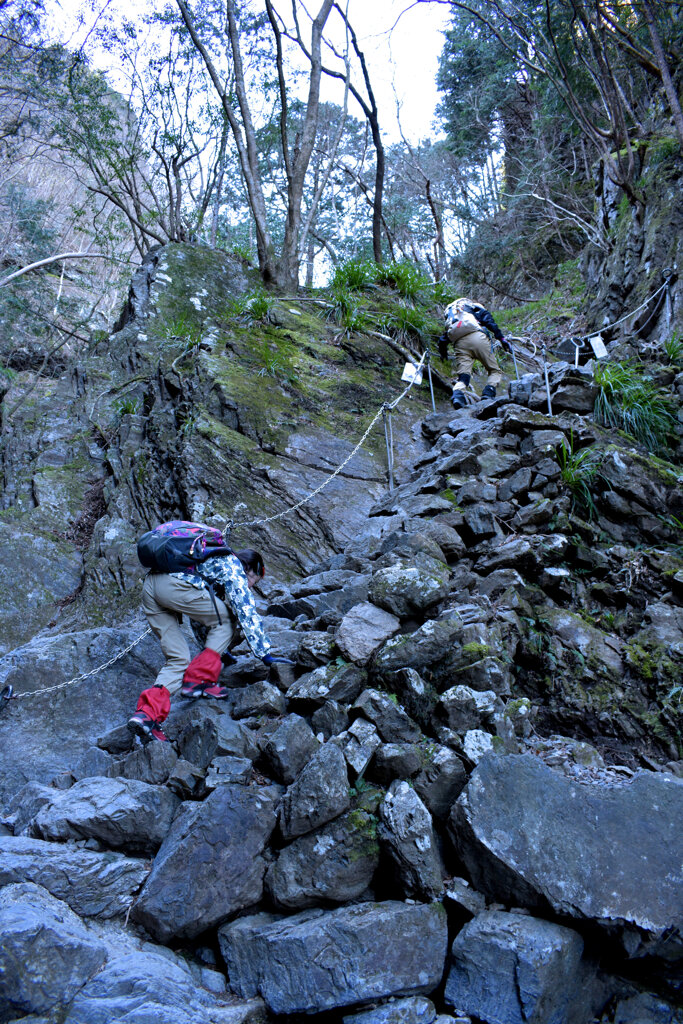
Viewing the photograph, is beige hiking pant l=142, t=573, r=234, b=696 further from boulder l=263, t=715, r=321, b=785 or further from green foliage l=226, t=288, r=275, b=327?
green foliage l=226, t=288, r=275, b=327

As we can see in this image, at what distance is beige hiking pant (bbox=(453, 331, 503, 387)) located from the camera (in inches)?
369

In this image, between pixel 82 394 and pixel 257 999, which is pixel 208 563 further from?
pixel 82 394

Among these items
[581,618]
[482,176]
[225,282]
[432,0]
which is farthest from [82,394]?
[482,176]

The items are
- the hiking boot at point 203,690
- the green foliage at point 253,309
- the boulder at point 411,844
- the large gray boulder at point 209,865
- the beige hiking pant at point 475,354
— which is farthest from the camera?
the green foliage at point 253,309

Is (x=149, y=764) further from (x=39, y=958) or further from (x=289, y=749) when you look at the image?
(x=39, y=958)

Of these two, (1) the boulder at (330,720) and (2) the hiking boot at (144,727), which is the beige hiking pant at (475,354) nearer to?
(1) the boulder at (330,720)

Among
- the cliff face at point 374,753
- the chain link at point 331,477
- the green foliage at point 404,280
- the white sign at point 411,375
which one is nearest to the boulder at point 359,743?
the cliff face at point 374,753

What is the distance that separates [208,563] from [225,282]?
7818 millimetres

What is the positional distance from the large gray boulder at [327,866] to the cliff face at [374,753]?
14mm

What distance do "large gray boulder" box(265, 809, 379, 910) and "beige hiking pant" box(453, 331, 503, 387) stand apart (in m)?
7.18

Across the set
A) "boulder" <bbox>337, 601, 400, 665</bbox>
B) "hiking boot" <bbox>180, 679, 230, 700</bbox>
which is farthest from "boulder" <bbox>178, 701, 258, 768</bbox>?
"boulder" <bbox>337, 601, 400, 665</bbox>

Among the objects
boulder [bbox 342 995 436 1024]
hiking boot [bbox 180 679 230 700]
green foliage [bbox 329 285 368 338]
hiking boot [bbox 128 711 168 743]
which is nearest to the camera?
boulder [bbox 342 995 436 1024]

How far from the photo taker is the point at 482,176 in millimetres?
21344

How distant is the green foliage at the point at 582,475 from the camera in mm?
5758
